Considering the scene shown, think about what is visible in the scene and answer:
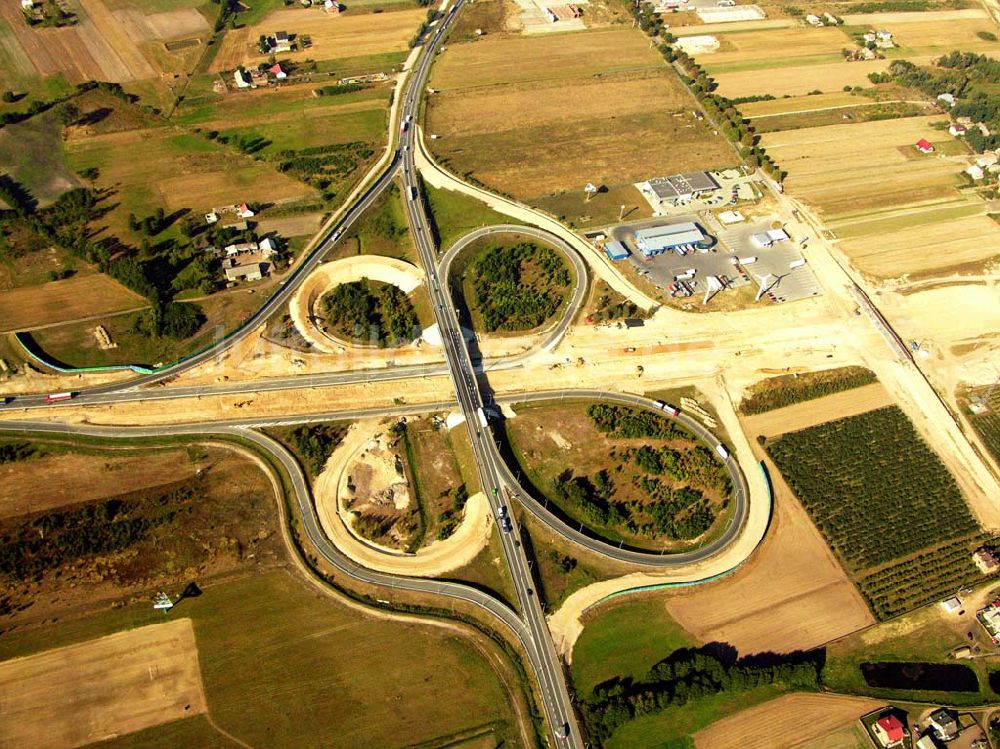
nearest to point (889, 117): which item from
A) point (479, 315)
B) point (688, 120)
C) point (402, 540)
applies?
point (688, 120)

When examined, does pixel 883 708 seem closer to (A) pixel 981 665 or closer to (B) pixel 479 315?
(A) pixel 981 665

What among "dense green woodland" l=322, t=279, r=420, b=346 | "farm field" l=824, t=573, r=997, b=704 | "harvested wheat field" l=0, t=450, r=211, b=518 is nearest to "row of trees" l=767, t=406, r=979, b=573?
"farm field" l=824, t=573, r=997, b=704

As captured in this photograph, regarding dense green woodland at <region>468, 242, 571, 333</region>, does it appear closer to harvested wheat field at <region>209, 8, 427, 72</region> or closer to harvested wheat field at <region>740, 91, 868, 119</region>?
harvested wheat field at <region>740, 91, 868, 119</region>

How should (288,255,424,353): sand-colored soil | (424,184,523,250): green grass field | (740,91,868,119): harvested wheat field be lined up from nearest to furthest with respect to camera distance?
(288,255,424,353): sand-colored soil
(424,184,523,250): green grass field
(740,91,868,119): harvested wheat field

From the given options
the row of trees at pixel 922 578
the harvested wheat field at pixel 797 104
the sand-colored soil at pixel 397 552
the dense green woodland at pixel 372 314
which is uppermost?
the harvested wheat field at pixel 797 104

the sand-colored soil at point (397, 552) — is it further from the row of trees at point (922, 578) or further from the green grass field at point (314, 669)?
the row of trees at point (922, 578)

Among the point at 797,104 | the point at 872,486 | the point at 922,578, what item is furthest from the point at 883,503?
the point at 797,104

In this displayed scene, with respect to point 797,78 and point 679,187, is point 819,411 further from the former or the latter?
point 797,78

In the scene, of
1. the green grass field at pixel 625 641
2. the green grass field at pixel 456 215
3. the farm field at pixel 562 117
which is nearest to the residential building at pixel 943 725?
the green grass field at pixel 625 641
